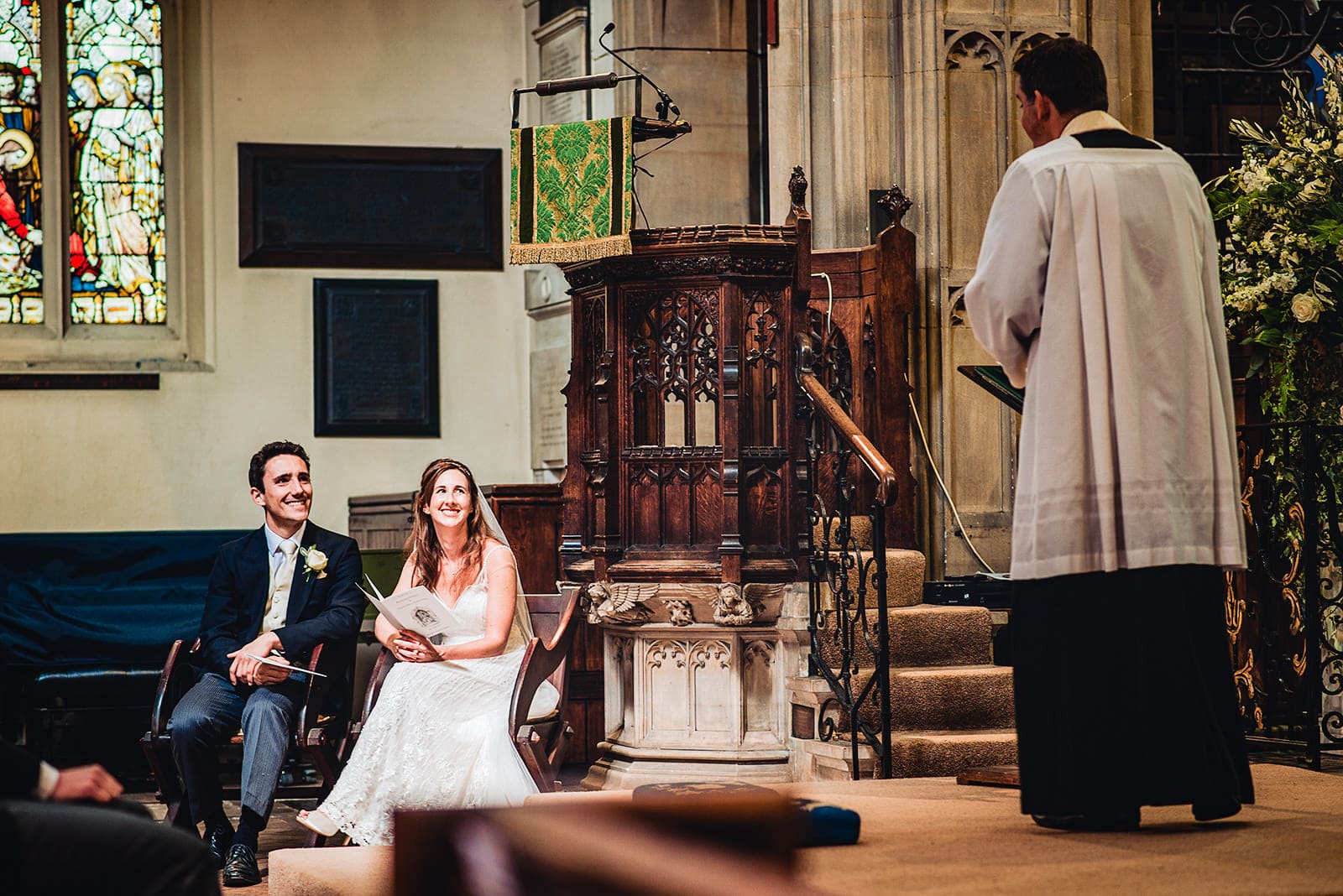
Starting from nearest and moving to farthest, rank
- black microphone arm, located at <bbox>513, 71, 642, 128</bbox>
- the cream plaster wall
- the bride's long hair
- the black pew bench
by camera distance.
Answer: the bride's long hair < the black pew bench < black microphone arm, located at <bbox>513, 71, 642, 128</bbox> < the cream plaster wall

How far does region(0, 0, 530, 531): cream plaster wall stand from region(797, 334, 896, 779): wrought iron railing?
3.60m

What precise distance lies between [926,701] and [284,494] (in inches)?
90.4

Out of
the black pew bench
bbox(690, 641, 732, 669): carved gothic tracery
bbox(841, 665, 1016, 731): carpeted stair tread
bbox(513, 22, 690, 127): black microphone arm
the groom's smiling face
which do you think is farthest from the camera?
bbox(513, 22, 690, 127): black microphone arm

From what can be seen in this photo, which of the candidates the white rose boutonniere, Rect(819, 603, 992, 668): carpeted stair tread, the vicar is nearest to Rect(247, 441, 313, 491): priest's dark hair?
the white rose boutonniere

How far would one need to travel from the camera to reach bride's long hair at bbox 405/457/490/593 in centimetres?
543

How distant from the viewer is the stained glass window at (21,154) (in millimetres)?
9492

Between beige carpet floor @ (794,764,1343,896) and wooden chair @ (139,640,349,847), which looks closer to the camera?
beige carpet floor @ (794,764,1343,896)

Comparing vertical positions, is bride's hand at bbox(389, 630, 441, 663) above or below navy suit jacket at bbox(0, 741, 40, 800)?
below

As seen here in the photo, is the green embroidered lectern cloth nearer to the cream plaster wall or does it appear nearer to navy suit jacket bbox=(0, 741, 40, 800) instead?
the cream plaster wall

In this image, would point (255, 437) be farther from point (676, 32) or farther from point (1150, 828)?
point (1150, 828)

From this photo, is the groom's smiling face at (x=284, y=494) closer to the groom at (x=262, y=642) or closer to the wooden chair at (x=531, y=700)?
the groom at (x=262, y=642)

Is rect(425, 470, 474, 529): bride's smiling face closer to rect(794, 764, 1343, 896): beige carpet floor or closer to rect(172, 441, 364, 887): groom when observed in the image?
rect(172, 441, 364, 887): groom

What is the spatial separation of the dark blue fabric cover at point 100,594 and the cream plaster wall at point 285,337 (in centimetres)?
53

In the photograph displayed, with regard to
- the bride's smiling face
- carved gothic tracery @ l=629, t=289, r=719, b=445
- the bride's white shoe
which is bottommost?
the bride's white shoe
